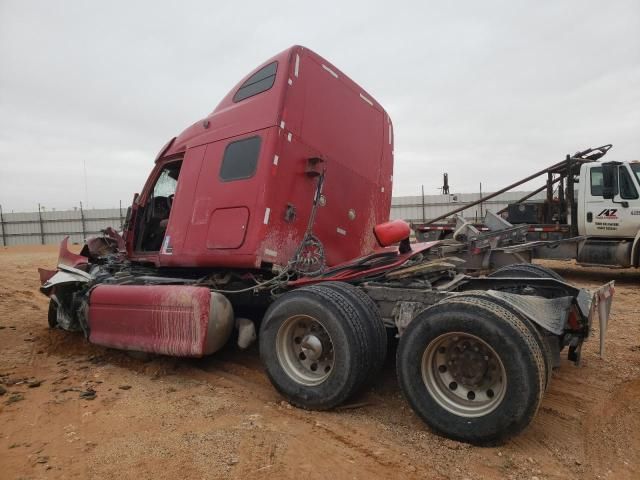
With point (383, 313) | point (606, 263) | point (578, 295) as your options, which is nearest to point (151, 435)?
point (383, 313)

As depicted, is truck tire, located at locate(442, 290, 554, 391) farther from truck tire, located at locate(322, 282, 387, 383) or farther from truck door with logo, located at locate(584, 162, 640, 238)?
truck door with logo, located at locate(584, 162, 640, 238)

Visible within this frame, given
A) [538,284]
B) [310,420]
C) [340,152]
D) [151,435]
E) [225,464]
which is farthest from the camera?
[340,152]

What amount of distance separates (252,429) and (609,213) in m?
9.40

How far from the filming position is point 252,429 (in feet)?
9.91

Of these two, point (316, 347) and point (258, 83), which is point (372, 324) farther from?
point (258, 83)

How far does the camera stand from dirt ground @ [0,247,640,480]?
99.5 inches

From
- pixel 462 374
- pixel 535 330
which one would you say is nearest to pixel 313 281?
pixel 462 374

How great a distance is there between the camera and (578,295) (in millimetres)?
2988

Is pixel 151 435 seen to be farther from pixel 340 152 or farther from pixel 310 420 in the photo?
pixel 340 152

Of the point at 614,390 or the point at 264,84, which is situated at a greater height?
the point at 264,84

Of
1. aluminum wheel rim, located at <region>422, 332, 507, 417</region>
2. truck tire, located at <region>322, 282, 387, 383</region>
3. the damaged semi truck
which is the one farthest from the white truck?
aluminum wheel rim, located at <region>422, 332, 507, 417</region>

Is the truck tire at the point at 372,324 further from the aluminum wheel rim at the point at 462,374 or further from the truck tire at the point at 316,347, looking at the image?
the aluminum wheel rim at the point at 462,374

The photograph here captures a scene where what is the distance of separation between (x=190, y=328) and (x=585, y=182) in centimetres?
926

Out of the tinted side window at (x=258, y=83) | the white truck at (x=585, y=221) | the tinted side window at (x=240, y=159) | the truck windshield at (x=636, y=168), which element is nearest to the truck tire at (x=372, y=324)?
the tinted side window at (x=240, y=159)
